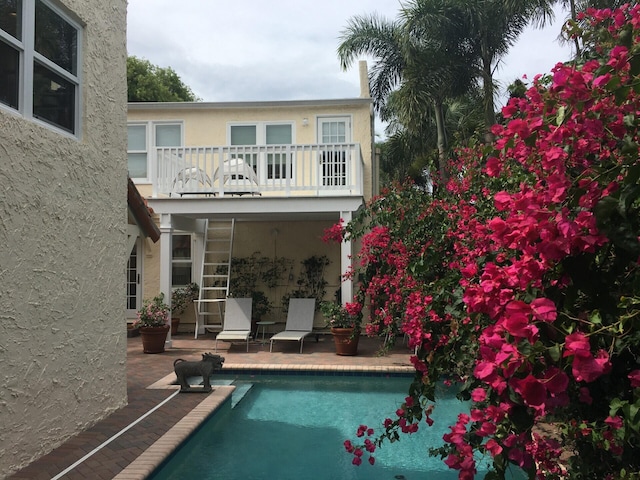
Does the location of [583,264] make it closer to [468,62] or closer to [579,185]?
[579,185]

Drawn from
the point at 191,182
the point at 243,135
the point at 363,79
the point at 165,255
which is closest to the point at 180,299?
the point at 165,255

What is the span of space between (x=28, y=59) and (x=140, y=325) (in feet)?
24.1

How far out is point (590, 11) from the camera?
2252mm

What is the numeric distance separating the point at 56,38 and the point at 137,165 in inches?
363

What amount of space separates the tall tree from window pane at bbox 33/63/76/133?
81.5 feet

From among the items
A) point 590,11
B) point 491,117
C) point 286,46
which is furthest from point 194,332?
point 590,11

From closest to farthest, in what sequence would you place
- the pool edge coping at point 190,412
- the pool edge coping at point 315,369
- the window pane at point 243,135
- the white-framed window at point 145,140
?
the pool edge coping at point 190,412 → the pool edge coping at point 315,369 → the white-framed window at point 145,140 → the window pane at point 243,135

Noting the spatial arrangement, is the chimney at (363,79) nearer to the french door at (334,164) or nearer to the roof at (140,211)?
the french door at (334,164)

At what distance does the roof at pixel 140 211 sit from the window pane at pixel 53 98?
3984mm

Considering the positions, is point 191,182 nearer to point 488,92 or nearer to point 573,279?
point 488,92

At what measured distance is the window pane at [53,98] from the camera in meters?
5.10

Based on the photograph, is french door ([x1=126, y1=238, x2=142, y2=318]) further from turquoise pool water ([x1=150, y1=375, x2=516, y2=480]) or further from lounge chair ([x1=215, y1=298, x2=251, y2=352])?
turquoise pool water ([x1=150, y1=375, x2=516, y2=480])

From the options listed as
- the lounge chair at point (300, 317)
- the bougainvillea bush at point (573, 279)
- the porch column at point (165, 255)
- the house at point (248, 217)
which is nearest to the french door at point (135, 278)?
the house at point (248, 217)

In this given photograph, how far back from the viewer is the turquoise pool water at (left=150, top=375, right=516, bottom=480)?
5.32 m
